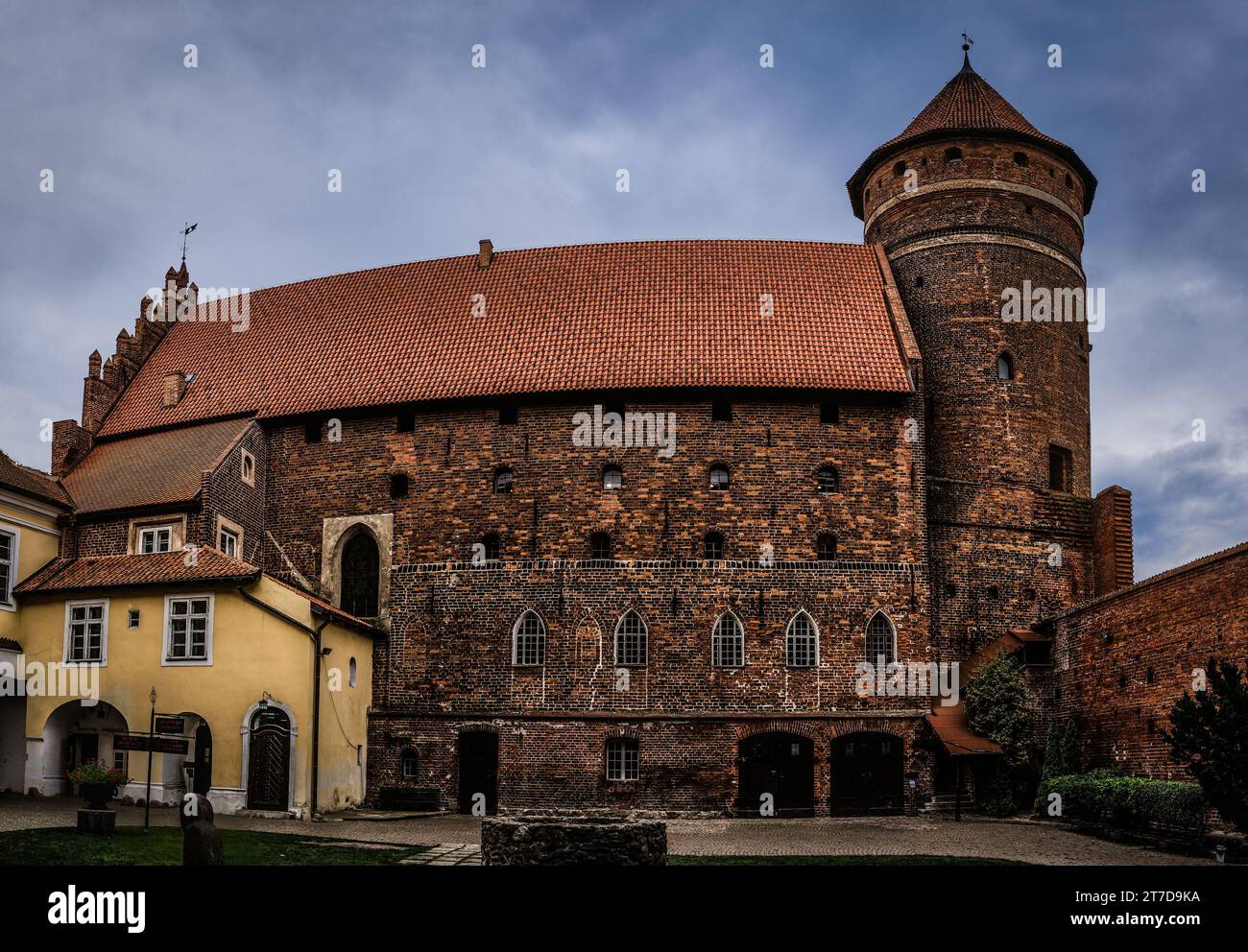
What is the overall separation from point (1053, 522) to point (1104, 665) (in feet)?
19.0

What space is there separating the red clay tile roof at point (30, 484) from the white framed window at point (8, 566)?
107cm

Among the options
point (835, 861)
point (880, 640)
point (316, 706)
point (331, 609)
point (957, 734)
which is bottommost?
point (835, 861)

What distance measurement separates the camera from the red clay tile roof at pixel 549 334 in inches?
1197

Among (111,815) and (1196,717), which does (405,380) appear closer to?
(111,815)

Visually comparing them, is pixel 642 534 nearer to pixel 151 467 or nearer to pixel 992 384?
pixel 992 384

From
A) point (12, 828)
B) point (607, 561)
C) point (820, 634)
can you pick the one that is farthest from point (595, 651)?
point (12, 828)

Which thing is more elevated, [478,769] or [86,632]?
[86,632]

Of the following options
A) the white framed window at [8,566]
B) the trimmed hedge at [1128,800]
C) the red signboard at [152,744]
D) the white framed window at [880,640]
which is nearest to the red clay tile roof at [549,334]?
the white framed window at [880,640]

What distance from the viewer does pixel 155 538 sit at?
2967cm

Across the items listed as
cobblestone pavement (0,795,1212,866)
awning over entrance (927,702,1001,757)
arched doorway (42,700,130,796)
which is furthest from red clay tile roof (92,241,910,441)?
cobblestone pavement (0,795,1212,866)

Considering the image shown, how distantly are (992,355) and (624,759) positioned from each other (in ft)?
44.4

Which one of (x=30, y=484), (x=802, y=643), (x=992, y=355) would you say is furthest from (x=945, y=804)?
(x=30, y=484)

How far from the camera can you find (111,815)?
19531mm
